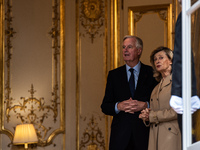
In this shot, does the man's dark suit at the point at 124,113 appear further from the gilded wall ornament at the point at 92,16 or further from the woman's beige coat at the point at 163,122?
the gilded wall ornament at the point at 92,16

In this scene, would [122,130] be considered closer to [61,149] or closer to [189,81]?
[189,81]

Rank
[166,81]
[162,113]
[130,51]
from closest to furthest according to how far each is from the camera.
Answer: [162,113] < [166,81] < [130,51]

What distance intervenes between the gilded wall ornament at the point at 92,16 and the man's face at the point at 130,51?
2.11 m

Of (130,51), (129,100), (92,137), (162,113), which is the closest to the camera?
(162,113)

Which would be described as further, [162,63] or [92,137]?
[92,137]

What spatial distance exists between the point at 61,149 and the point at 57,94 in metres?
0.74

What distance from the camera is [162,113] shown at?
131 inches

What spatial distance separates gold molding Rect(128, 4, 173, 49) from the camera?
6020 mm

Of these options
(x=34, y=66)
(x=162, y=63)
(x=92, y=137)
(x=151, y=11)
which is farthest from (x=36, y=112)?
(x=162, y=63)

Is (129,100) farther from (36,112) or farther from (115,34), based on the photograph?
(36,112)

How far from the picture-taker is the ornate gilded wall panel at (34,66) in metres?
6.13

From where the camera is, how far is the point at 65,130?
6.14m

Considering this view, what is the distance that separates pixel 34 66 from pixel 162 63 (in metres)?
3.07

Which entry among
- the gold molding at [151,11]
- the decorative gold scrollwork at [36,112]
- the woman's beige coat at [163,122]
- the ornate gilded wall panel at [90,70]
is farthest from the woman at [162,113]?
the decorative gold scrollwork at [36,112]
